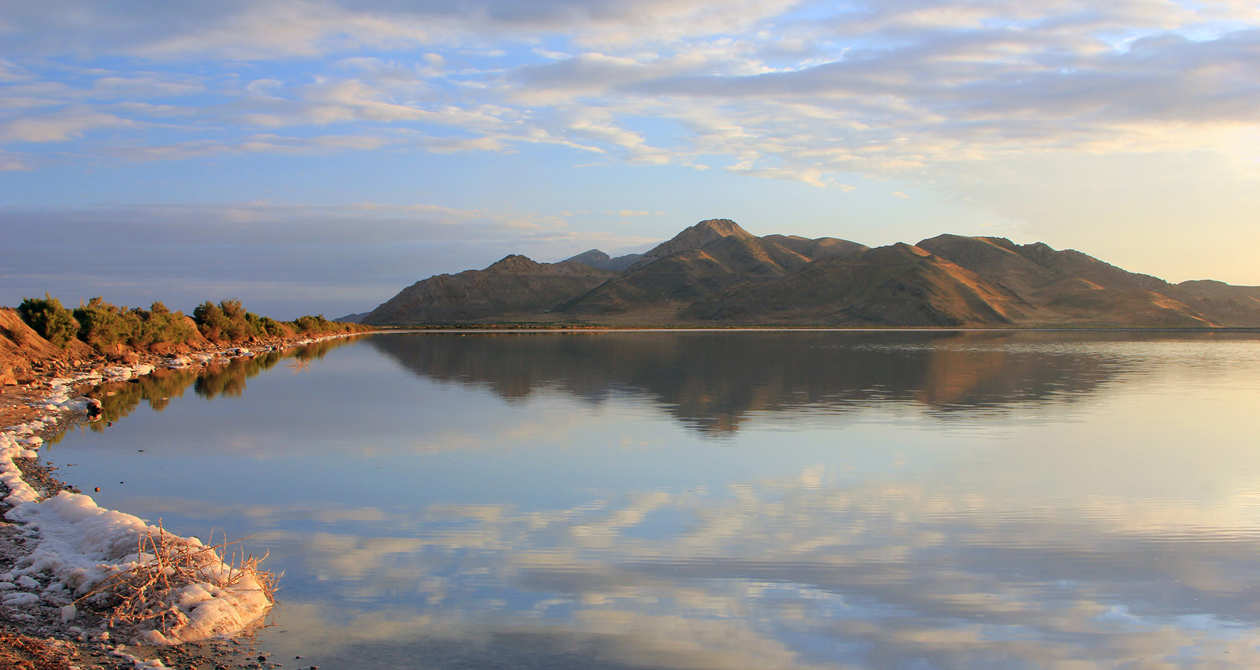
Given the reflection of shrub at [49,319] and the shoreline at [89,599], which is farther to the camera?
the reflection of shrub at [49,319]

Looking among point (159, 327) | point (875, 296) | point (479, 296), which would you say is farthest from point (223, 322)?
point (479, 296)

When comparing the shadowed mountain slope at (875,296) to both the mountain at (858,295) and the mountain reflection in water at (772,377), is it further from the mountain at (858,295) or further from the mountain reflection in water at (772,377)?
the mountain reflection in water at (772,377)

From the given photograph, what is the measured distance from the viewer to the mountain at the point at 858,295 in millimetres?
134875

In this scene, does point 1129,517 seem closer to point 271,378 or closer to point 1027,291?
point 271,378

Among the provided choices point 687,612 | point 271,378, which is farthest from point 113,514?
point 271,378

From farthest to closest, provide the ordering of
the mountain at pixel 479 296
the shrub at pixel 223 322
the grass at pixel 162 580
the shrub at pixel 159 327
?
the mountain at pixel 479 296 → the shrub at pixel 223 322 → the shrub at pixel 159 327 → the grass at pixel 162 580

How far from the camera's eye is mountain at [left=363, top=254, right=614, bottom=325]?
184m

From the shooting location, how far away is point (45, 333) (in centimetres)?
2528

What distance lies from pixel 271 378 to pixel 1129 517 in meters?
21.7

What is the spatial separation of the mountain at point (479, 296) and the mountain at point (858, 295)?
242 millimetres

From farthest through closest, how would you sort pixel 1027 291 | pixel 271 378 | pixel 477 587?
pixel 1027 291 → pixel 271 378 → pixel 477 587

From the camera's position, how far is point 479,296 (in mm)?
188625

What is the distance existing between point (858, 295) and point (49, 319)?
416ft

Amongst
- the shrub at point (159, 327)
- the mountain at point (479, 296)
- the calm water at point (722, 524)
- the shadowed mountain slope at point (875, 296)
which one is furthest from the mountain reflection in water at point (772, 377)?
the mountain at point (479, 296)
